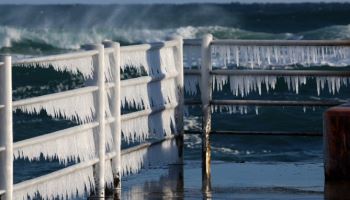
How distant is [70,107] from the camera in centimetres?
960

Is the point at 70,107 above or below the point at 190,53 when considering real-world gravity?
below

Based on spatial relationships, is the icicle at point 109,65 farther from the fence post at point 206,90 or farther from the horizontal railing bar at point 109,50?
the fence post at point 206,90

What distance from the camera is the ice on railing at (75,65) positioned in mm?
9391

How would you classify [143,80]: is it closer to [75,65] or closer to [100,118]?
[100,118]

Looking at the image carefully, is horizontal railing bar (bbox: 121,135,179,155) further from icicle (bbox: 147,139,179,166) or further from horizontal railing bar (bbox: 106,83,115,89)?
horizontal railing bar (bbox: 106,83,115,89)

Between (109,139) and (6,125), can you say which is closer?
(6,125)

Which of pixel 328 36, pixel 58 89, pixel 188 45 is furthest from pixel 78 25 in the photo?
pixel 188 45

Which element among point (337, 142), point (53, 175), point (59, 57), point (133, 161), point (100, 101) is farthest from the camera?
point (133, 161)

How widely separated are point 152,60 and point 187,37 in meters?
45.2

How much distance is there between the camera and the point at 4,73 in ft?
27.9

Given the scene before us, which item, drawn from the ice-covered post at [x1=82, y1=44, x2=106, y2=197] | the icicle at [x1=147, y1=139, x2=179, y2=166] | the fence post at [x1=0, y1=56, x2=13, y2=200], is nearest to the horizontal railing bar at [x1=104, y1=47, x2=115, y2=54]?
the ice-covered post at [x1=82, y1=44, x2=106, y2=197]

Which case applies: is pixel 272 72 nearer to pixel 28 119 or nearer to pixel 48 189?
pixel 48 189

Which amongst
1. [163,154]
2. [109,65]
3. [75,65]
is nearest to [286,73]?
[163,154]

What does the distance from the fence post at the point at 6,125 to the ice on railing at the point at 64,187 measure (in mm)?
213
